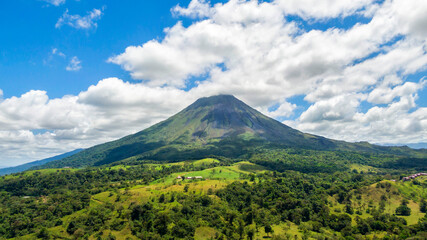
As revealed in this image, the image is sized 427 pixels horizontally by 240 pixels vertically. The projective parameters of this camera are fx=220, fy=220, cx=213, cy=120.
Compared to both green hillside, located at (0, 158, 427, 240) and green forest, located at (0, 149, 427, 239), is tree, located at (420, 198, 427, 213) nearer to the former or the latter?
green hillside, located at (0, 158, 427, 240)

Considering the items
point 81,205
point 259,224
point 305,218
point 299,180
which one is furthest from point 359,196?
point 81,205

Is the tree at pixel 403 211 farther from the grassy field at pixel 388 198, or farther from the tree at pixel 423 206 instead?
the tree at pixel 423 206

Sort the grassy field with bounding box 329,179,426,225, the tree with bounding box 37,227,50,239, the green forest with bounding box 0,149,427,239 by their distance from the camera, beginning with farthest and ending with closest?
1. the grassy field with bounding box 329,179,426,225
2. the green forest with bounding box 0,149,427,239
3. the tree with bounding box 37,227,50,239

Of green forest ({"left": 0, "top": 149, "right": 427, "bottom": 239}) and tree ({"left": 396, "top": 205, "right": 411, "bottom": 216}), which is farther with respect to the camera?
tree ({"left": 396, "top": 205, "right": 411, "bottom": 216})

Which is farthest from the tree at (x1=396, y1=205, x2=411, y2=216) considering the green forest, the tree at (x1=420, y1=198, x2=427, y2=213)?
the tree at (x1=420, y1=198, x2=427, y2=213)

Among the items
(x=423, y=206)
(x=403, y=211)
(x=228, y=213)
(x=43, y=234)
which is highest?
(x=43, y=234)

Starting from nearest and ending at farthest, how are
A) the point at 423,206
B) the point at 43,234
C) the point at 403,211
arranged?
the point at 43,234 → the point at 403,211 → the point at 423,206

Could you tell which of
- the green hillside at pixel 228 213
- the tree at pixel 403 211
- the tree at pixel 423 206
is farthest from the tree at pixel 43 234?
the tree at pixel 423 206

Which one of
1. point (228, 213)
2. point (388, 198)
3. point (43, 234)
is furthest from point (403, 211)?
point (43, 234)

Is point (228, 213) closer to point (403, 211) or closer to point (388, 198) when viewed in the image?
point (403, 211)

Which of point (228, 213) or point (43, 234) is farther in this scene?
point (228, 213)

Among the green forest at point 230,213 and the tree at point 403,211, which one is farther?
the tree at point 403,211
